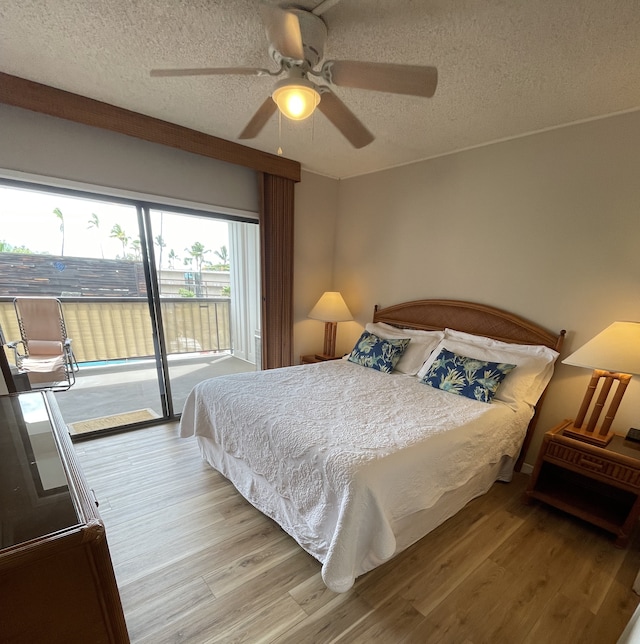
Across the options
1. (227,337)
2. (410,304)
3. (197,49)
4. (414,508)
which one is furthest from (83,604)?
(227,337)

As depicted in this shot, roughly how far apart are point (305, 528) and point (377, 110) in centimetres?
257

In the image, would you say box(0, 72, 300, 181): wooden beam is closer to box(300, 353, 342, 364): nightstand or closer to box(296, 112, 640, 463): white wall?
box(296, 112, 640, 463): white wall

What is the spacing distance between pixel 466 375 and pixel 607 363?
765 mm

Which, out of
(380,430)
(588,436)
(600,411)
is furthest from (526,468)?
(380,430)

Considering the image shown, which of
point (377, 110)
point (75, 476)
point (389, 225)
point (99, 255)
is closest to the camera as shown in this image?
point (75, 476)

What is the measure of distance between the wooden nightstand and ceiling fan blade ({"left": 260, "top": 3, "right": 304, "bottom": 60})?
248 cm

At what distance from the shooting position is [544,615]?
1404 mm

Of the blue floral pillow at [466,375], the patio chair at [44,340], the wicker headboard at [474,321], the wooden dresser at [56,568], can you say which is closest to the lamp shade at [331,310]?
the wicker headboard at [474,321]

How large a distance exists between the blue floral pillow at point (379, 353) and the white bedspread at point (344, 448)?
334 mm

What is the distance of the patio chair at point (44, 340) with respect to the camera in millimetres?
2873

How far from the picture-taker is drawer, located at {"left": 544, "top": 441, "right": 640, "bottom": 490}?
171 cm

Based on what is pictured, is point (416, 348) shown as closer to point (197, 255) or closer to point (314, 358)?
point (314, 358)

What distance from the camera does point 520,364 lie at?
2.22 meters

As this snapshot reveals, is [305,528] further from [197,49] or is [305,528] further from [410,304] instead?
[197,49]
